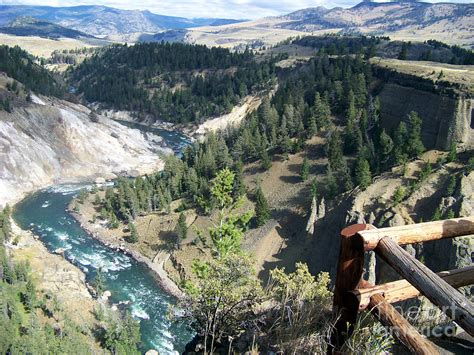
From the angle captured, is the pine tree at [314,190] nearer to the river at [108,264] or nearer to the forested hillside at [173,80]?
the river at [108,264]

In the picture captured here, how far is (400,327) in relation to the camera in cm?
609

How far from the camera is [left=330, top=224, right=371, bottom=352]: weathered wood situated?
256 inches

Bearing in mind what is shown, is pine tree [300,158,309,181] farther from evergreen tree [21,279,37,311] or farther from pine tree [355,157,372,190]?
evergreen tree [21,279,37,311]

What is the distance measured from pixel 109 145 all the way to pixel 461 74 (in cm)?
7552

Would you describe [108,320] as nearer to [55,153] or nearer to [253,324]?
[253,324]

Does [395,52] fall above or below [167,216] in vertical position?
above

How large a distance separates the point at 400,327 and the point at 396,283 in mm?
1041

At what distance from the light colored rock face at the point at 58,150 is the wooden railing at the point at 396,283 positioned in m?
80.4

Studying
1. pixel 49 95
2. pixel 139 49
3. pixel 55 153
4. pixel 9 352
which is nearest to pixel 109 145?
pixel 55 153

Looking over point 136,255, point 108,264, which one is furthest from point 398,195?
point 108,264

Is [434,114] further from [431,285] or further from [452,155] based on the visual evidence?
[431,285]

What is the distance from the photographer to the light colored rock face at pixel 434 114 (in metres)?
59.7

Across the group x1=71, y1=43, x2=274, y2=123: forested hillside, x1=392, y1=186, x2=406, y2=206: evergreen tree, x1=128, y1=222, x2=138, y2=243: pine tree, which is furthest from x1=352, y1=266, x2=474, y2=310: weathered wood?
x1=71, y1=43, x2=274, y2=123: forested hillside

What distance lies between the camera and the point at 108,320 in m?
43.8
